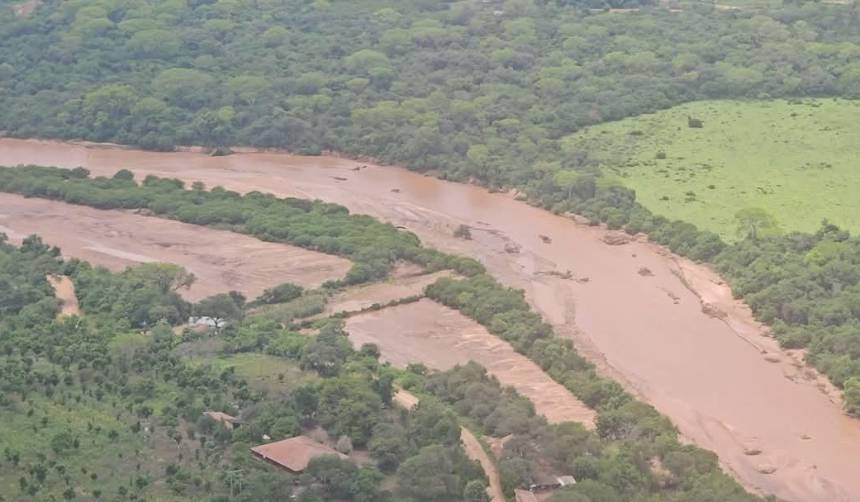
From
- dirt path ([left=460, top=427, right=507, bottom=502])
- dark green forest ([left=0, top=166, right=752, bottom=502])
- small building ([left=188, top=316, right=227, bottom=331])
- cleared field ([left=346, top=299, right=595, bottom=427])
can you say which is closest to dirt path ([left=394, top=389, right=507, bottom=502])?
dirt path ([left=460, top=427, right=507, bottom=502])

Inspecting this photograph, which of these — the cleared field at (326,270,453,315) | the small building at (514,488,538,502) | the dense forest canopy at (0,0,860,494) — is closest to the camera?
the small building at (514,488,538,502)

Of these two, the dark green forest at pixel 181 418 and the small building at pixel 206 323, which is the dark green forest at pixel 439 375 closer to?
the dark green forest at pixel 181 418

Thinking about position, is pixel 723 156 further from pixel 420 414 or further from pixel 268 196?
pixel 420 414

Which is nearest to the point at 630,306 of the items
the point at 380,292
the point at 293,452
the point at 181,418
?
Answer: the point at 380,292

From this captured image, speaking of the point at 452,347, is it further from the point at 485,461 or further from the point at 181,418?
the point at 181,418

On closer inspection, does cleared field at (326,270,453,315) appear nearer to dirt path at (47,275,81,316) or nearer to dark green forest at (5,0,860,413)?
dark green forest at (5,0,860,413)
